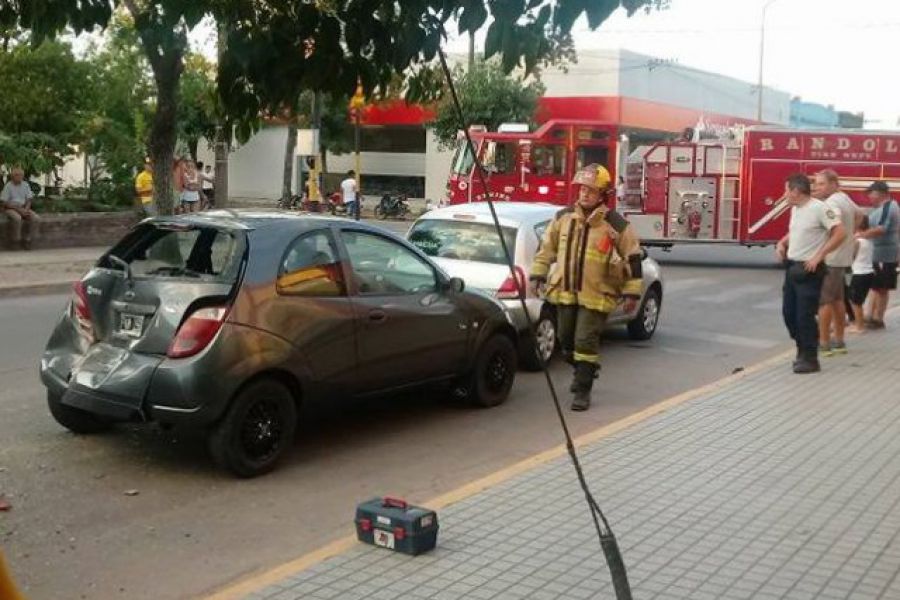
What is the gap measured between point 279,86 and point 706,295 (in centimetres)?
1485

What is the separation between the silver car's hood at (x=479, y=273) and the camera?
31.3 ft

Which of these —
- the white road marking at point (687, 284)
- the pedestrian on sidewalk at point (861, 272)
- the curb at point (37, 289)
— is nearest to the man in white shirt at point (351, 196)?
the white road marking at point (687, 284)

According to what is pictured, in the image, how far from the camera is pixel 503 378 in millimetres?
8344

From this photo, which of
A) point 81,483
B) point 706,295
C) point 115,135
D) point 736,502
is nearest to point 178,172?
point 115,135

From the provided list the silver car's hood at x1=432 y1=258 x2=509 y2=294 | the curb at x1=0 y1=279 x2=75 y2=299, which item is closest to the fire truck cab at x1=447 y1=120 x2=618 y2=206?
the curb at x1=0 y1=279 x2=75 y2=299

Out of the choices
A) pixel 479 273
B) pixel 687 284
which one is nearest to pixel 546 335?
pixel 479 273

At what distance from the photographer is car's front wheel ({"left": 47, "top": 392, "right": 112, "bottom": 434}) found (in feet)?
22.4

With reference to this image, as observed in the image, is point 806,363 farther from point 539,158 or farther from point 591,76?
point 591,76

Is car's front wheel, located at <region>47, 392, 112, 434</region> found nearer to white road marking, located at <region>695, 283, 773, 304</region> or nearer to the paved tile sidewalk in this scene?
the paved tile sidewalk

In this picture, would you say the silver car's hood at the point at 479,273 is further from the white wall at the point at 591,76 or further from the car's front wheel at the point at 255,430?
the white wall at the point at 591,76

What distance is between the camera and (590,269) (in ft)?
26.0

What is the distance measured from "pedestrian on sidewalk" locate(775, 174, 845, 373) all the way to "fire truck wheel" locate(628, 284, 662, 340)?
8.17 feet

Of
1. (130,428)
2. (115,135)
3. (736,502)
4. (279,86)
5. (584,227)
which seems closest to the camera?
(279,86)

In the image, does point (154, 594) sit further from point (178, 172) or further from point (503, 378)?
point (178, 172)
